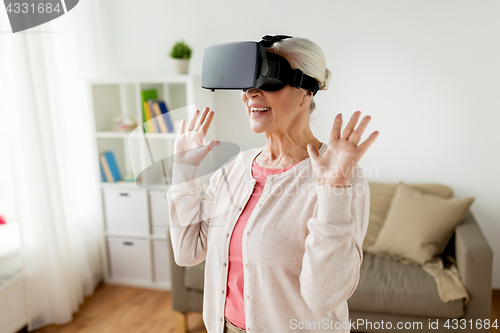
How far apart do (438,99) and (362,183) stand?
1954mm

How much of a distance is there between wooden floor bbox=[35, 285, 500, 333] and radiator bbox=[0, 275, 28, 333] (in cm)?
16

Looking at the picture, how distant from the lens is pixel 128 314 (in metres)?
2.56

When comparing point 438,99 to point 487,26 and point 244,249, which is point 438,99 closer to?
point 487,26

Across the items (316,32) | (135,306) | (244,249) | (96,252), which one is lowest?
(135,306)

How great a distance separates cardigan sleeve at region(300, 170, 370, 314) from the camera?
30.6 inches

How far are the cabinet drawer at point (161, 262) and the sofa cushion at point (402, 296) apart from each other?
135cm

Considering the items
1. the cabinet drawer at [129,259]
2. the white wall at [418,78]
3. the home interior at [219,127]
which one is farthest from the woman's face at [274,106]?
the cabinet drawer at [129,259]

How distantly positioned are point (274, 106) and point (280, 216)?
0.81 ft

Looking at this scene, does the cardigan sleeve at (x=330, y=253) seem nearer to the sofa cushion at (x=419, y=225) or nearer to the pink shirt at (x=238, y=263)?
the pink shirt at (x=238, y=263)

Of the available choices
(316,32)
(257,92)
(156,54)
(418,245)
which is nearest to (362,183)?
(257,92)

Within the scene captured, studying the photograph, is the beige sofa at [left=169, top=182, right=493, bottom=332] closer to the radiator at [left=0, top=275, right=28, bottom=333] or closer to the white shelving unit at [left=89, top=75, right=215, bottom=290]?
the white shelving unit at [left=89, top=75, right=215, bottom=290]

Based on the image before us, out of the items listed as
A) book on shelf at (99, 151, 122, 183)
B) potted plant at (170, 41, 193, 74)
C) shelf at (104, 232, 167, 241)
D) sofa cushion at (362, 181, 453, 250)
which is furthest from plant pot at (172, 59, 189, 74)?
sofa cushion at (362, 181, 453, 250)

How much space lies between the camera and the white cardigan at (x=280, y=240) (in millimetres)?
790

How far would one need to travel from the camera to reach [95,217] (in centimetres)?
294
